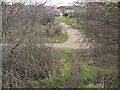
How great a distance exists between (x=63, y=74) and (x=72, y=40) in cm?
83

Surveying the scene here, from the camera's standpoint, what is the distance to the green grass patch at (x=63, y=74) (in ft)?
15.8

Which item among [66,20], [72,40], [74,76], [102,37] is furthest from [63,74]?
[102,37]

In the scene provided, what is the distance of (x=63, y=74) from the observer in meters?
5.35

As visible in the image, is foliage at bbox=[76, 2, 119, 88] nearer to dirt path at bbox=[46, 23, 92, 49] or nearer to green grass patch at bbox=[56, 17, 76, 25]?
green grass patch at bbox=[56, 17, 76, 25]

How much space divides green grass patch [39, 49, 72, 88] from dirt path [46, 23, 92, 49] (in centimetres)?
13

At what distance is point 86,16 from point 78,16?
317 millimetres

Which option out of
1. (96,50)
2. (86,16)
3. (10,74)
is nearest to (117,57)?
(96,50)

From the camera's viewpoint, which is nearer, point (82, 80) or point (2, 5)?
point (2, 5)

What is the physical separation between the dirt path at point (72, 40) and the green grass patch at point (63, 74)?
127 millimetres

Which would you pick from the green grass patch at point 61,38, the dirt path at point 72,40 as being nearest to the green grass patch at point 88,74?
the dirt path at point 72,40

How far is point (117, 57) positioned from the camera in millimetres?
4410

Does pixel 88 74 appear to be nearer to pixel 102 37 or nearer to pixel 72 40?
pixel 72 40

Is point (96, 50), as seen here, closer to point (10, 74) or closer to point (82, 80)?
point (82, 80)

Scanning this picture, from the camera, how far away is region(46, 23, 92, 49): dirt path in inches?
202
